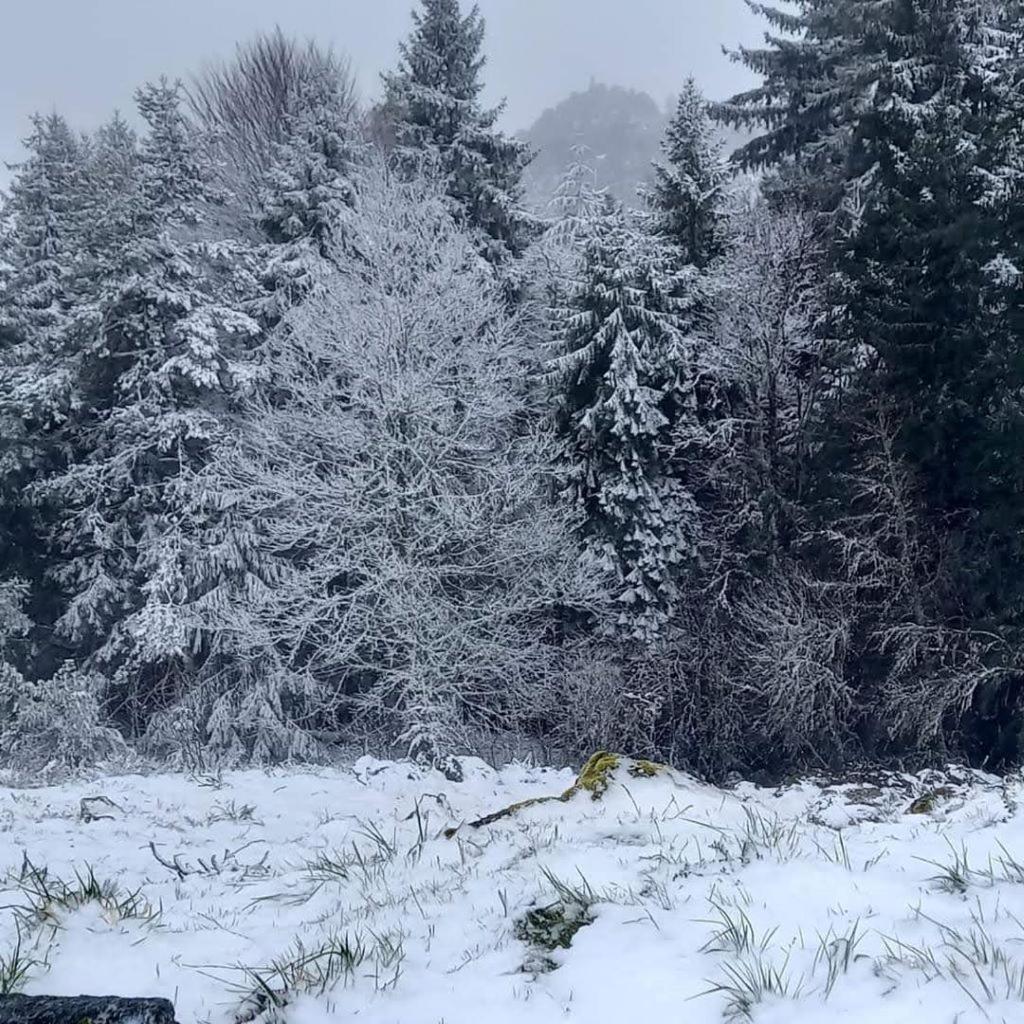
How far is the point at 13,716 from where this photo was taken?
14531 mm

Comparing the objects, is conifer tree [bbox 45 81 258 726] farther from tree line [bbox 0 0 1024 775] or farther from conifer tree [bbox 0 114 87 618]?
conifer tree [bbox 0 114 87 618]

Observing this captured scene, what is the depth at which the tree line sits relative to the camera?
42.1 ft

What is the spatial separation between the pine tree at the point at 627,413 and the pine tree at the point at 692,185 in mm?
1110

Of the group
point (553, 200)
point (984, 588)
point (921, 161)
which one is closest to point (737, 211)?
point (921, 161)

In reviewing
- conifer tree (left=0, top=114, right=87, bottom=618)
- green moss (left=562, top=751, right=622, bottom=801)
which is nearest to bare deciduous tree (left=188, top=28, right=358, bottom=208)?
conifer tree (left=0, top=114, right=87, bottom=618)

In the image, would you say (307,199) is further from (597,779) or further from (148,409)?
(597,779)

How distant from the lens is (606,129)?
6694 centimetres

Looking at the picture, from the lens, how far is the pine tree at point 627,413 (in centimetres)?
1480

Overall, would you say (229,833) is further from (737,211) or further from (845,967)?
(737,211)

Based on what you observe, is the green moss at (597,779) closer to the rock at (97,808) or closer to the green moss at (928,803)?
the green moss at (928,803)

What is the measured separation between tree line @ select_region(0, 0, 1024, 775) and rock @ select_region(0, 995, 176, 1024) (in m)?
11.1

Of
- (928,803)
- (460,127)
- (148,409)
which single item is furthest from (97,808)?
(460,127)

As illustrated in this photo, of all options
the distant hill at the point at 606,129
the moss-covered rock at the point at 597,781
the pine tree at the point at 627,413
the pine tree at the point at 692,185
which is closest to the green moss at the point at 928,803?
the moss-covered rock at the point at 597,781

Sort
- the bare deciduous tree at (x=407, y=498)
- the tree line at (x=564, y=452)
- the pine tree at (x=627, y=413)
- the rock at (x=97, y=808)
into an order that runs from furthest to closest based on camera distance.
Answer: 1. the pine tree at (x=627, y=413)
2. the bare deciduous tree at (x=407, y=498)
3. the tree line at (x=564, y=452)
4. the rock at (x=97, y=808)
